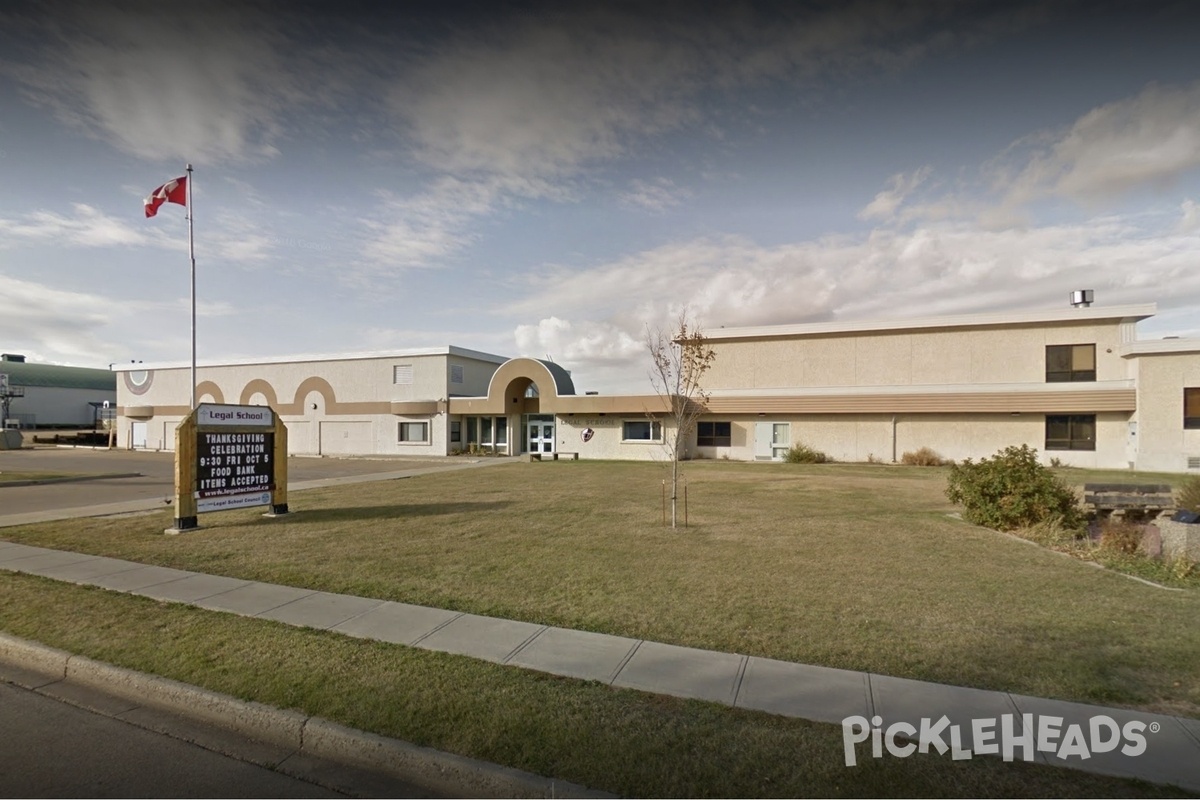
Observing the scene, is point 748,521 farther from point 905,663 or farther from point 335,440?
point 335,440

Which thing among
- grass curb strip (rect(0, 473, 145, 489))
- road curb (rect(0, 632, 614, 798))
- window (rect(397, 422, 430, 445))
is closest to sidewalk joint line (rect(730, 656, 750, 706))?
road curb (rect(0, 632, 614, 798))

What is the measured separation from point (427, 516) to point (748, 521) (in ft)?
23.5

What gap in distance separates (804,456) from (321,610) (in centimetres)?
2671

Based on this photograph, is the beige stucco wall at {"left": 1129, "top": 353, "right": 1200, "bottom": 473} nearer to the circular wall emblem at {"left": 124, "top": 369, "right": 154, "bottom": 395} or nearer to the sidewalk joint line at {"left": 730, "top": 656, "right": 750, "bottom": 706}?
the sidewalk joint line at {"left": 730, "top": 656, "right": 750, "bottom": 706}

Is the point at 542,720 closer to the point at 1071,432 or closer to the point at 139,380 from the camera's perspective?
the point at 1071,432

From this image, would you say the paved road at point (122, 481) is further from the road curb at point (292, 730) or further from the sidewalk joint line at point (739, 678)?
the sidewalk joint line at point (739, 678)

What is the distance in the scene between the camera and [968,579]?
7.27 meters

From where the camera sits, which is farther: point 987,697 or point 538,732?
point 987,697

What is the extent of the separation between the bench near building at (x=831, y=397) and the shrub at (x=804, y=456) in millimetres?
692

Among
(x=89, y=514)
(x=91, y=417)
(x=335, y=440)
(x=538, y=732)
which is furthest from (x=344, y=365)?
(x=91, y=417)

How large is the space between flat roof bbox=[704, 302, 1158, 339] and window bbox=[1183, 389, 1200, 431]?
3788 millimetres

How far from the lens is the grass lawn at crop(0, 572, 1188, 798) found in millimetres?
3131

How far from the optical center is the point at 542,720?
375 centimetres

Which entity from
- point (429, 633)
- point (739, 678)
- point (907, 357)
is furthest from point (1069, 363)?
point (429, 633)
